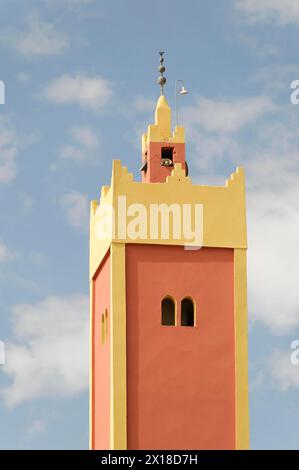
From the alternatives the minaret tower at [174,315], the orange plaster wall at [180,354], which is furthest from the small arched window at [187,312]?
the orange plaster wall at [180,354]

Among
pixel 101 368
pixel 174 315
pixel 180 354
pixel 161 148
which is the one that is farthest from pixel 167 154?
pixel 101 368

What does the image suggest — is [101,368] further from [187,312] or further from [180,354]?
[187,312]

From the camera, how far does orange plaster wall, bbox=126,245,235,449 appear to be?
44.8 meters

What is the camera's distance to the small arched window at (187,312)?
150ft

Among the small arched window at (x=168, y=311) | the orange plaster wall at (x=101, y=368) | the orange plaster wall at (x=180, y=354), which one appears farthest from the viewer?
the orange plaster wall at (x=101, y=368)

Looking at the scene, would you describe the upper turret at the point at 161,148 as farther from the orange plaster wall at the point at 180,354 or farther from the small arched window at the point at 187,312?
the small arched window at the point at 187,312

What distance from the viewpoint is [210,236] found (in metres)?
46.0

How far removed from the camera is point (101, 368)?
46.9 m

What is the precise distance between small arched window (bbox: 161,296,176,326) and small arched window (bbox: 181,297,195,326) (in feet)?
0.86

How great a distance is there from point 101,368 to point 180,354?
269cm

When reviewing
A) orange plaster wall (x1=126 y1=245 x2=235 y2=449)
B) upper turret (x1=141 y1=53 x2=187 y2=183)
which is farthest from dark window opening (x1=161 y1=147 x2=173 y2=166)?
orange plaster wall (x1=126 y1=245 x2=235 y2=449)

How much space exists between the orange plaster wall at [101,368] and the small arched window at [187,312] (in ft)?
6.48
